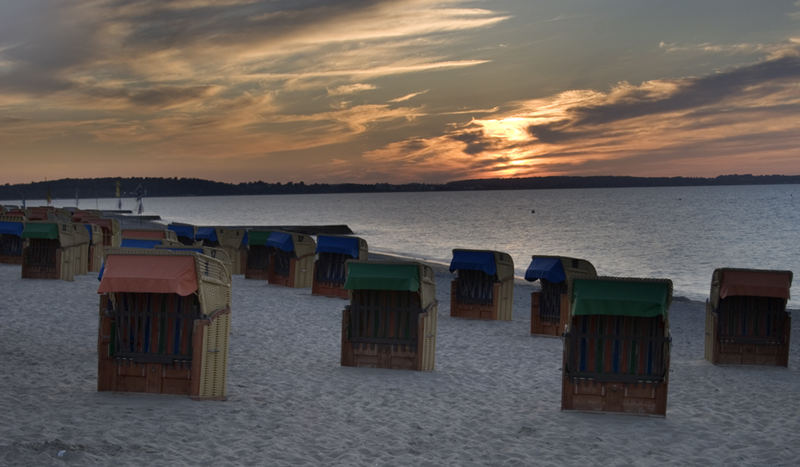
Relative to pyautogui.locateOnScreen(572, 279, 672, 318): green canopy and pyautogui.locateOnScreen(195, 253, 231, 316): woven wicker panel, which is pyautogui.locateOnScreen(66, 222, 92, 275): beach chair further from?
pyautogui.locateOnScreen(572, 279, 672, 318): green canopy

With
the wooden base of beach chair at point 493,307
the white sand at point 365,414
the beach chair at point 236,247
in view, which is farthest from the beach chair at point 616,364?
the beach chair at point 236,247

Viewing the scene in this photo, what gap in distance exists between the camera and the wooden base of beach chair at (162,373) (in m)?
8.84

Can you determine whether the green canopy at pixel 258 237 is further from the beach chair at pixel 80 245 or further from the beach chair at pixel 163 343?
the beach chair at pixel 163 343

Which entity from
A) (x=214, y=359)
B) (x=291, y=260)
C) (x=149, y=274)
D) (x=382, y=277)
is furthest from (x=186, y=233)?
(x=149, y=274)

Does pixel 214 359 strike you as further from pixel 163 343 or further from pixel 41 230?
pixel 41 230

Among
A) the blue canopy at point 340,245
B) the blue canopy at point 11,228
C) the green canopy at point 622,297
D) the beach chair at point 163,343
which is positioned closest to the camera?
the beach chair at point 163,343

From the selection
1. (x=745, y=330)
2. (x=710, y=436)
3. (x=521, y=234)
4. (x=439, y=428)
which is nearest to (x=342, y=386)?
(x=439, y=428)

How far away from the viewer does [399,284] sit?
10922mm

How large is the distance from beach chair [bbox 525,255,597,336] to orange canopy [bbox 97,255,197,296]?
344 inches

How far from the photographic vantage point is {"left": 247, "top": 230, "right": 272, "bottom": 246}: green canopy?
2322cm

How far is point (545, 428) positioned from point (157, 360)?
458 centimetres

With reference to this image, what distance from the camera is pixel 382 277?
11.0m

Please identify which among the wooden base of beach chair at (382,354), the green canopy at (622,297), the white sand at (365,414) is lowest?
the white sand at (365,414)

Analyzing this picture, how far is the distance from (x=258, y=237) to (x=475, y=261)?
8930 mm
